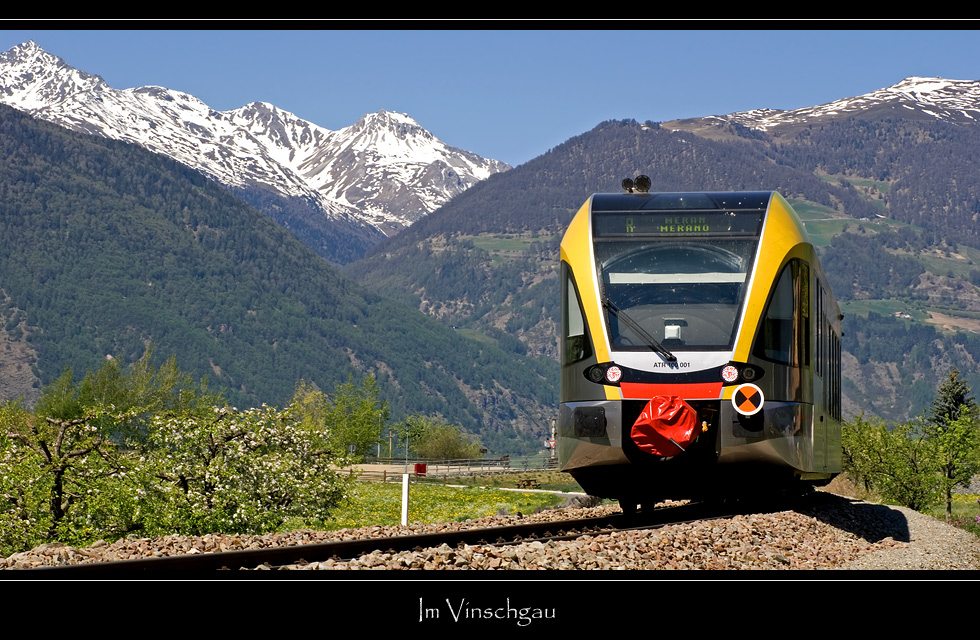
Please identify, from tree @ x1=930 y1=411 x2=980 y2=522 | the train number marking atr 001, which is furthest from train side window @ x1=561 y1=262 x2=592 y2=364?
tree @ x1=930 y1=411 x2=980 y2=522

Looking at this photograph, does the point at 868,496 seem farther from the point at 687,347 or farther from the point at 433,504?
the point at 687,347

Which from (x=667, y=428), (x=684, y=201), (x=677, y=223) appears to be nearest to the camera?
(x=667, y=428)

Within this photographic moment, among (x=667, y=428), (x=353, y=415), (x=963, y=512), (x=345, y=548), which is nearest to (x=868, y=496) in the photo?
(x=963, y=512)

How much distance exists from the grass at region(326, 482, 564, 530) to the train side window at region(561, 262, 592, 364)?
11.9 meters

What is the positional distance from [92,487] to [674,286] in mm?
11765

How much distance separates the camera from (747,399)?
1272cm

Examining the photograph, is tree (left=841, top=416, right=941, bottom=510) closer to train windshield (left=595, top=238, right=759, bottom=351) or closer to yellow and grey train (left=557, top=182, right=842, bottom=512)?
yellow and grey train (left=557, top=182, right=842, bottom=512)

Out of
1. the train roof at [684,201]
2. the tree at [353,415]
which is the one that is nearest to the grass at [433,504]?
the train roof at [684,201]

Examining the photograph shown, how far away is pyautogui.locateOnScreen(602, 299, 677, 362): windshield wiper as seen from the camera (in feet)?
42.4

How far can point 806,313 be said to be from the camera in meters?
14.4

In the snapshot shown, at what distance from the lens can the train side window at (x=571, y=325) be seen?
532 inches

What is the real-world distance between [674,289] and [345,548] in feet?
17.2
